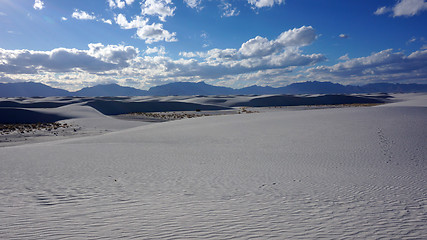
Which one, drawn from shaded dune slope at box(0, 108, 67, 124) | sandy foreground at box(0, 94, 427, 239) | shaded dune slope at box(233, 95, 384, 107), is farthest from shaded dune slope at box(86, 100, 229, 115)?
sandy foreground at box(0, 94, 427, 239)

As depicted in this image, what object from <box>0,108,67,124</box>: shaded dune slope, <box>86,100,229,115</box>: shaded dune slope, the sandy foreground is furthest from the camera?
<box>86,100,229,115</box>: shaded dune slope

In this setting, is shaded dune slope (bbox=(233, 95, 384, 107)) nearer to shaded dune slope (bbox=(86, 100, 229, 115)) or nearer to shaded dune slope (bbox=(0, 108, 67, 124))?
shaded dune slope (bbox=(86, 100, 229, 115))

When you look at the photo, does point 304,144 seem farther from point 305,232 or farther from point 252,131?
point 305,232

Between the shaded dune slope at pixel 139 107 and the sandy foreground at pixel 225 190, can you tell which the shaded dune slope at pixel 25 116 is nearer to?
the shaded dune slope at pixel 139 107

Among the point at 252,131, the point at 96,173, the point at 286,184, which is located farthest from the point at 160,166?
the point at 252,131

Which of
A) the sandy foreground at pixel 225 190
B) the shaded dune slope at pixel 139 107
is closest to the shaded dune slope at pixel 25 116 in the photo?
the shaded dune slope at pixel 139 107

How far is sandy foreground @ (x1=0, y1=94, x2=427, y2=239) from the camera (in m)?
4.36

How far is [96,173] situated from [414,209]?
8.74 metres

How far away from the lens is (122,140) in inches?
637

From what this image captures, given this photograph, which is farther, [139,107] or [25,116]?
[139,107]

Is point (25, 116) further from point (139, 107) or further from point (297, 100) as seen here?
point (297, 100)

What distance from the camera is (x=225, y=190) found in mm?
6641

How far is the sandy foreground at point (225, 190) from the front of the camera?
4.36 metres

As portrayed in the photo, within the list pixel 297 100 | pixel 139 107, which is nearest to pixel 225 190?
pixel 139 107
